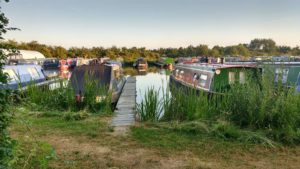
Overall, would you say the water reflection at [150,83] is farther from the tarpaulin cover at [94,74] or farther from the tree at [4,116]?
the tree at [4,116]

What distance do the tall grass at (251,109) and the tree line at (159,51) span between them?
181ft

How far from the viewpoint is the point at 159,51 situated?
9319 cm

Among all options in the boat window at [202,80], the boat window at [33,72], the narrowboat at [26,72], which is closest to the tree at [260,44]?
the boat window at [202,80]

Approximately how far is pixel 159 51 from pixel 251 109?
287 feet

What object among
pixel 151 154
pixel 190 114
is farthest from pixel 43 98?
pixel 151 154

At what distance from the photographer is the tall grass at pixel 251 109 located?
5941 millimetres

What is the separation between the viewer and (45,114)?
8.02 metres

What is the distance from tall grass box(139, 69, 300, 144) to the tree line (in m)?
55.3

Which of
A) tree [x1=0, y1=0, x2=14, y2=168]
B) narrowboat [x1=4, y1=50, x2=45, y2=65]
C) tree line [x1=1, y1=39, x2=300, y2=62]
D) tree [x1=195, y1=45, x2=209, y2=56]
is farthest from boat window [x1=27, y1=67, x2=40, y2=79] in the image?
tree [x1=195, y1=45, x2=209, y2=56]

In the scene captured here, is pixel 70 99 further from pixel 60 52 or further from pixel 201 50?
pixel 201 50

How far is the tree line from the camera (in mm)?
61969

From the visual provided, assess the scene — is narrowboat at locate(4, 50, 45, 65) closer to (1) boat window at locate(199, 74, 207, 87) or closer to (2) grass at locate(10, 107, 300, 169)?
Result: (2) grass at locate(10, 107, 300, 169)

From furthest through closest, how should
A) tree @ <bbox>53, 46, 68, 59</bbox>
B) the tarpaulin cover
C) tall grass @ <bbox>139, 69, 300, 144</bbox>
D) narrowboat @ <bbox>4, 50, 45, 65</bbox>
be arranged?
tree @ <bbox>53, 46, 68, 59</bbox> → the tarpaulin cover → tall grass @ <bbox>139, 69, 300, 144</bbox> → narrowboat @ <bbox>4, 50, 45, 65</bbox>

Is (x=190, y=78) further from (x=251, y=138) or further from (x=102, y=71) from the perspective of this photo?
(x=251, y=138)
